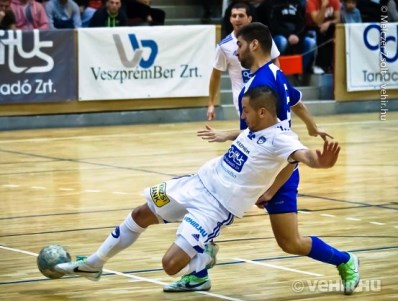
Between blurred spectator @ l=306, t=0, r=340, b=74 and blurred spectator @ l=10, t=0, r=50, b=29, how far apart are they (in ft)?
18.5

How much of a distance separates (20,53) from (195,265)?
11.7 meters

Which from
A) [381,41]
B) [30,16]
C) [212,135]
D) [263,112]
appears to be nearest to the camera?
[263,112]

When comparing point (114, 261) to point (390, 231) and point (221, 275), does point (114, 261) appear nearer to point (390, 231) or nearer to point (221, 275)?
point (221, 275)

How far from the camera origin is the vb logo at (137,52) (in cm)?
1883

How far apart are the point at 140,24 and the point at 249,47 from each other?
12.8m

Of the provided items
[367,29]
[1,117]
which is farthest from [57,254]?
[367,29]

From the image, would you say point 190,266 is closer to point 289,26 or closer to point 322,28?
point 289,26

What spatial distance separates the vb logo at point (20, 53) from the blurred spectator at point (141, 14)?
2.61 meters

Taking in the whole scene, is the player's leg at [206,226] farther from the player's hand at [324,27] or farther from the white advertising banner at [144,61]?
the player's hand at [324,27]

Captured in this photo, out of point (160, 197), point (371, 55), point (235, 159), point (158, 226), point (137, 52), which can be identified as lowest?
point (158, 226)

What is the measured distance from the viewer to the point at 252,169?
6969mm

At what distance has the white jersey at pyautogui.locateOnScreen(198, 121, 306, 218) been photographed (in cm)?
695

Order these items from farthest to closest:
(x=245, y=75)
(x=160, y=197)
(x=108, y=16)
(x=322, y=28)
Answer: (x=322, y=28) → (x=108, y=16) → (x=245, y=75) → (x=160, y=197)

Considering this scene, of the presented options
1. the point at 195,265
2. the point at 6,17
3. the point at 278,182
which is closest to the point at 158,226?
the point at 278,182
